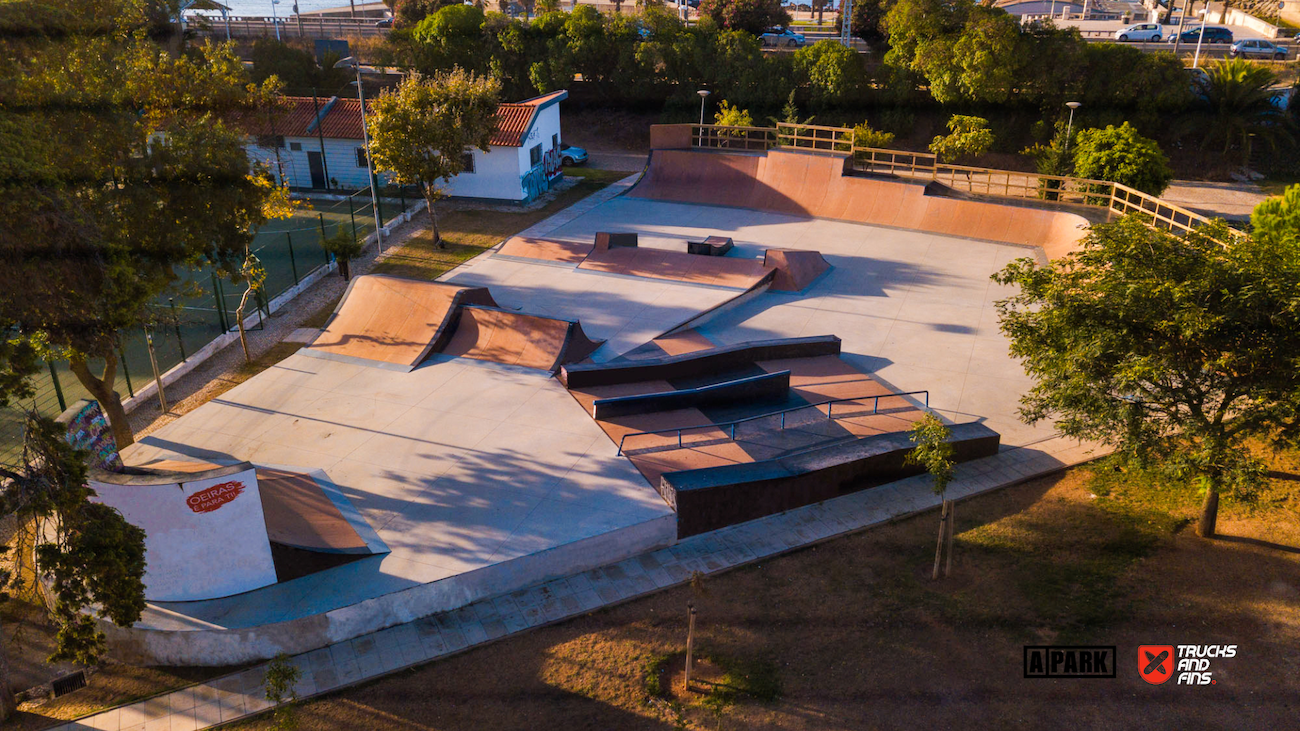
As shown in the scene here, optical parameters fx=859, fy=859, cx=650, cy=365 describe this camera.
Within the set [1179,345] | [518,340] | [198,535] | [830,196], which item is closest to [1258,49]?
[830,196]

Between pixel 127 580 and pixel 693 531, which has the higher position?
pixel 127 580

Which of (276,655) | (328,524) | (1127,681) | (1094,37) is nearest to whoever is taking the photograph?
(1127,681)

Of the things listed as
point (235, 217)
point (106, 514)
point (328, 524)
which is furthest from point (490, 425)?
point (106, 514)

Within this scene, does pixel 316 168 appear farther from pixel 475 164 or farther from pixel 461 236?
pixel 461 236

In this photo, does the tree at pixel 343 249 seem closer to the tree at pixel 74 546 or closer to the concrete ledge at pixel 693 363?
the concrete ledge at pixel 693 363

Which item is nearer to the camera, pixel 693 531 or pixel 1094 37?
pixel 693 531

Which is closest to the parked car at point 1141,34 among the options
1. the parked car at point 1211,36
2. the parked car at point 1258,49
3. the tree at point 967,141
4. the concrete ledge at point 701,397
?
the parked car at point 1211,36

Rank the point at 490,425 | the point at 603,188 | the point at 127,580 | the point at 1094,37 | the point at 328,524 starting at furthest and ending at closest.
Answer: the point at 1094,37 → the point at 603,188 → the point at 490,425 → the point at 328,524 → the point at 127,580

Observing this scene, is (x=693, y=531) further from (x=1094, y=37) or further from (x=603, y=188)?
(x=1094, y=37)
